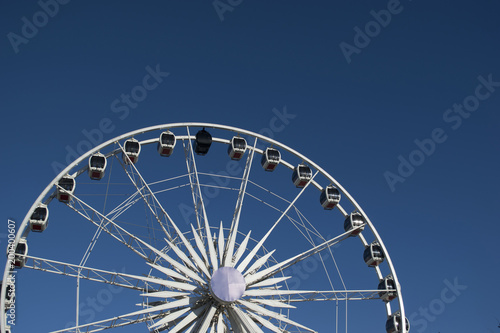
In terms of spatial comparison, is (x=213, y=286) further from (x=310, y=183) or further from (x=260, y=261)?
(x=310, y=183)

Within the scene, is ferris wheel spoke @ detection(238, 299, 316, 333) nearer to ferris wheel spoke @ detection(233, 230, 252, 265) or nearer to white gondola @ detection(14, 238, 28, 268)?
ferris wheel spoke @ detection(233, 230, 252, 265)

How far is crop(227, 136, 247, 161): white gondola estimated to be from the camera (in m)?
31.5

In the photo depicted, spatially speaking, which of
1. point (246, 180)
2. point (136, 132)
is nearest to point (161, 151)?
point (136, 132)

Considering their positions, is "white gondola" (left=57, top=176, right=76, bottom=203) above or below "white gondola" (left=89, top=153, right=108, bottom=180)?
below

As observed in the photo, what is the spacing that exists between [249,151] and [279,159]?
5.44 feet

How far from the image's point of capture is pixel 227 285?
25.1 meters

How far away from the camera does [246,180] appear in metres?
30.5

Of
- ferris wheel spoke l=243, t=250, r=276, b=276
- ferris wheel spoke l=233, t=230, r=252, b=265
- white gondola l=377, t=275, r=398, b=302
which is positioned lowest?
white gondola l=377, t=275, r=398, b=302

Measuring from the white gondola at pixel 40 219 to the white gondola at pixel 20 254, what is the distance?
85 cm

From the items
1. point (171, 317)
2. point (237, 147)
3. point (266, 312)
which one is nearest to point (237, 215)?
point (237, 147)

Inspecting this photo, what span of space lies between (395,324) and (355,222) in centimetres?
521

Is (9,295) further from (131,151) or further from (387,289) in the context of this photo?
(387,289)

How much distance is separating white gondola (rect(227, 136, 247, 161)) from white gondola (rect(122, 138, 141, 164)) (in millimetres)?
4894

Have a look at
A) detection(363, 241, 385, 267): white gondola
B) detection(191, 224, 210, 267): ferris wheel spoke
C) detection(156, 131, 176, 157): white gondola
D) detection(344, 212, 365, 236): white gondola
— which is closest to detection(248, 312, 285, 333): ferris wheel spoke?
detection(191, 224, 210, 267): ferris wheel spoke
